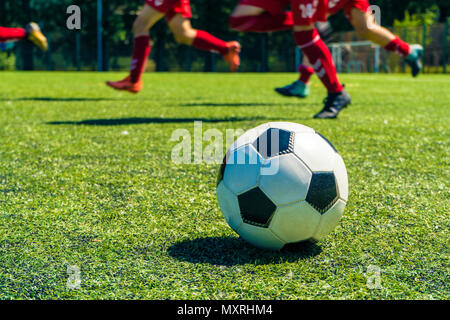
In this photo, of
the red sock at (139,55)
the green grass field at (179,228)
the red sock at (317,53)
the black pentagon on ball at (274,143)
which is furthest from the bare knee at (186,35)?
the black pentagon on ball at (274,143)

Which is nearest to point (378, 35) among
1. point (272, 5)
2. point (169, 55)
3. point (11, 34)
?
point (272, 5)

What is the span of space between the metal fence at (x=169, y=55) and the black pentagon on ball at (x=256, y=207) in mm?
26341

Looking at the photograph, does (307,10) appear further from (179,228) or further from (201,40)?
(179,228)

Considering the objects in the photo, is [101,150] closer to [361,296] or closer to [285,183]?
[285,183]

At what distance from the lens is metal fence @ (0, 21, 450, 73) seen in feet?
95.3

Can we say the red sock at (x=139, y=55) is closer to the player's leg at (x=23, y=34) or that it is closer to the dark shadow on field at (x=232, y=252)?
the player's leg at (x=23, y=34)

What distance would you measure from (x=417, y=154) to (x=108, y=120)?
325cm

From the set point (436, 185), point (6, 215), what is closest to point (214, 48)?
point (436, 185)

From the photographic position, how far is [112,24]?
34188 millimetres

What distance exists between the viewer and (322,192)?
6.31ft

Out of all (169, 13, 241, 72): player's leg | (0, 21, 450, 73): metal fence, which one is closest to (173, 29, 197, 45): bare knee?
(169, 13, 241, 72): player's leg

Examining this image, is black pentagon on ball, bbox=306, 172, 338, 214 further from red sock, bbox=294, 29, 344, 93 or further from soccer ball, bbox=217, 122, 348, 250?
red sock, bbox=294, 29, 344, 93

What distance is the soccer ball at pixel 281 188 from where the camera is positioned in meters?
1.88

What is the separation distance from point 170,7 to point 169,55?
29.2 meters
